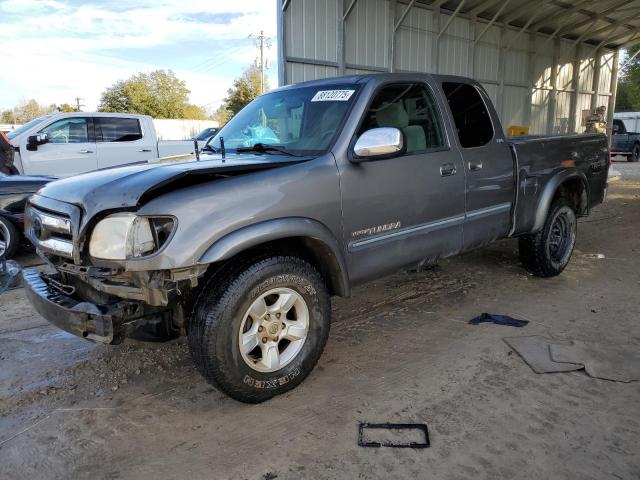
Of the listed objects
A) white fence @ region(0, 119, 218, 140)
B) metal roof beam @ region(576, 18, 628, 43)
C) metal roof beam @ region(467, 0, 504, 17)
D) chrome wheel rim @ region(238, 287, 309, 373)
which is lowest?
chrome wheel rim @ region(238, 287, 309, 373)

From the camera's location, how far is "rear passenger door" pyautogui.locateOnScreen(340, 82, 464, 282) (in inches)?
128

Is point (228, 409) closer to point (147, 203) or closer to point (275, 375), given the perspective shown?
point (275, 375)

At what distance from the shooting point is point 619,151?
25.5m

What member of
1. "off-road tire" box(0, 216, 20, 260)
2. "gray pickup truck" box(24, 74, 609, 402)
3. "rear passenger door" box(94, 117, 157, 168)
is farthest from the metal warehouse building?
"gray pickup truck" box(24, 74, 609, 402)

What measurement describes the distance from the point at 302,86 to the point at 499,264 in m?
3.38

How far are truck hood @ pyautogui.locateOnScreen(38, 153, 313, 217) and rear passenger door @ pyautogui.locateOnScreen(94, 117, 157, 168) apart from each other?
25.2ft

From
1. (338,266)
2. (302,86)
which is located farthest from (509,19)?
(338,266)

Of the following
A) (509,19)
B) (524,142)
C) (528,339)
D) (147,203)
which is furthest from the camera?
(509,19)

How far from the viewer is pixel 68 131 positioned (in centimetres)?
990

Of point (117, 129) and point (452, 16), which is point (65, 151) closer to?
point (117, 129)

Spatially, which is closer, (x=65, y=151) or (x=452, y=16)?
(x=65, y=151)

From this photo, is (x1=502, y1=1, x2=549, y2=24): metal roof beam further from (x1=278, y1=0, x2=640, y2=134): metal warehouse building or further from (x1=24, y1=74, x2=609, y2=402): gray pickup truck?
(x1=24, y1=74, x2=609, y2=402): gray pickup truck

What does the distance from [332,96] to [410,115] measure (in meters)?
0.68

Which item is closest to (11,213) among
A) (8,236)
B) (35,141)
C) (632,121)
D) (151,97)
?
(8,236)
